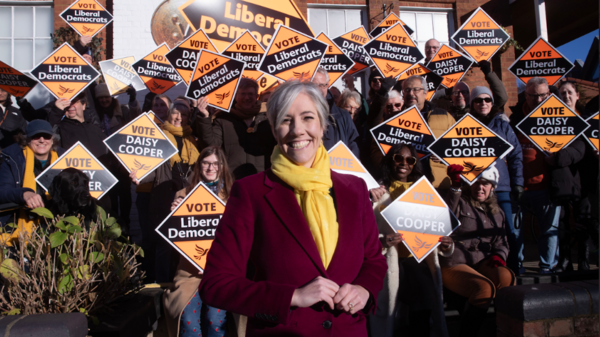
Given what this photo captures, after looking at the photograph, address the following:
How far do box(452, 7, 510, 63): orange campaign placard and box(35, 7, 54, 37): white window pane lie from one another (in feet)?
23.3

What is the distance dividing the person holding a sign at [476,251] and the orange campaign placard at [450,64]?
2.18 meters

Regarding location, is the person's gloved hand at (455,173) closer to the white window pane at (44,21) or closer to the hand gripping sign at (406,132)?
the hand gripping sign at (406,132)

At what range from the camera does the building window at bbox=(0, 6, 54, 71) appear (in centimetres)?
862

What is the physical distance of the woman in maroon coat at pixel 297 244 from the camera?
5.01 feet

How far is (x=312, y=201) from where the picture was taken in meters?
1.71

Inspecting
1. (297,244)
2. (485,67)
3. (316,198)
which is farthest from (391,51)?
(297,244)

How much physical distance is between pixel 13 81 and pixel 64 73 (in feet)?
1.86

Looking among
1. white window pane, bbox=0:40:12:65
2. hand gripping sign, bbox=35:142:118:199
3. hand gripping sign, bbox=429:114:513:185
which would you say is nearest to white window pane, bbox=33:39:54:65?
white window pane, bbox=0:40:12:65

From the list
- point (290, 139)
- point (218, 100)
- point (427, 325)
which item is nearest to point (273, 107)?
point (290, 139)

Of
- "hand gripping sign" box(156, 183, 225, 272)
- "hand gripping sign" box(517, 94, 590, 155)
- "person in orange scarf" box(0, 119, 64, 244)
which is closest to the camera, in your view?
"hand gripping sign" box(156, 183, 225, 272)

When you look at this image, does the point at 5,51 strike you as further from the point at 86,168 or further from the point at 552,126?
the point at 552,126

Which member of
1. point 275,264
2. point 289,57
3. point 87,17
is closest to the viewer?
point 275,264

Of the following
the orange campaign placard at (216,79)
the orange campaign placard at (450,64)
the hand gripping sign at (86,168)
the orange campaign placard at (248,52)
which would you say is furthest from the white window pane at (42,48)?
the orange campaign placard at (450,64)

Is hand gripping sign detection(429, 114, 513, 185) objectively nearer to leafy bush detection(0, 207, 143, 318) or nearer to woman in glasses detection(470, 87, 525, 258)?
woman in glasses detection(470, 87, 525, 258)
